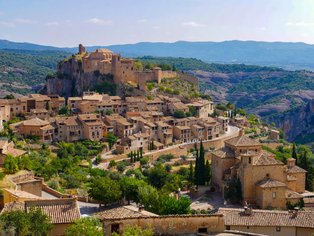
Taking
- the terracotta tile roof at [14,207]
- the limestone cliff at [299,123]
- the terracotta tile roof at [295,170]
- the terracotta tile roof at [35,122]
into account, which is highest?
the terracotta tile roof at [14,207]

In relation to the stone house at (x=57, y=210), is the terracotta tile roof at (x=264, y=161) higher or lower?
lower

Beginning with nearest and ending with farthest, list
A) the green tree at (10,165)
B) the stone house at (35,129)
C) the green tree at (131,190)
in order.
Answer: the green tree at (131,190) → the green tree at (10,165) → the stone house at (35,129)

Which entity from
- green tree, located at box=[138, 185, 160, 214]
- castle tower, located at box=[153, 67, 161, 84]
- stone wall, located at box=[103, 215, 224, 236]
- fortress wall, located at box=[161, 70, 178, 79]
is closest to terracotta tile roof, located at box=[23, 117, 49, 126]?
castle tower, located at box=[153, 67, 161, 84]

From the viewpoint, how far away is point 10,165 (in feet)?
113

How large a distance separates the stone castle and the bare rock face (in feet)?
3.69

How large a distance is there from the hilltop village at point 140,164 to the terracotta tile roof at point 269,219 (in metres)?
0.05

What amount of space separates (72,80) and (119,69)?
32.7 feet

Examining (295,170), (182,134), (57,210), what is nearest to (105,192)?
(57,210)

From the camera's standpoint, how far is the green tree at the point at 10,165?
34031 mm

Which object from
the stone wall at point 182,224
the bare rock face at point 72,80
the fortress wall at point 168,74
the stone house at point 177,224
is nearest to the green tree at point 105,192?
the stone house at point 177,224

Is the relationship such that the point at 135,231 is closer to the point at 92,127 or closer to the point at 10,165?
the point at 10,165

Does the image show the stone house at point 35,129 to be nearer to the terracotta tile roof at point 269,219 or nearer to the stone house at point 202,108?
the stone house at point 202,108

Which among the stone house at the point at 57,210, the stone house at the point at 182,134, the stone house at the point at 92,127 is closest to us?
the stone house at the point at 57,210

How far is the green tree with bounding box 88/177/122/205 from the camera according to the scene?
31859mm
